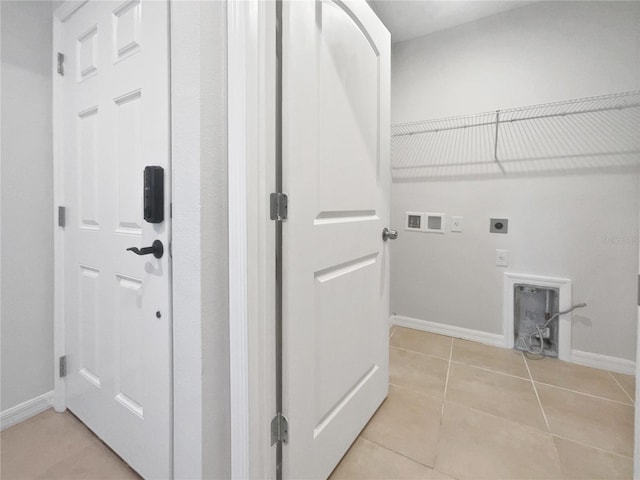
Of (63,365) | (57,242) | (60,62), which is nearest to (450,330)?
(63,365)

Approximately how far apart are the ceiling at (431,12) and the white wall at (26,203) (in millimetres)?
2020

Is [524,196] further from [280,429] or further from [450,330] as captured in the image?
[280,429]

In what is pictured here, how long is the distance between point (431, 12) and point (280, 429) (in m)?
2.71

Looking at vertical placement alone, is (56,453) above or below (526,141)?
below

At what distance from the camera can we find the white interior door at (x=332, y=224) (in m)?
0.88

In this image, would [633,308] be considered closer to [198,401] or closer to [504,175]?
[504,175]

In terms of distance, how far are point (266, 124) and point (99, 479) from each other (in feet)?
4.81

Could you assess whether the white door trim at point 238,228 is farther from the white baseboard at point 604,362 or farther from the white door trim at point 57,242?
the white baseboard at point 604,362

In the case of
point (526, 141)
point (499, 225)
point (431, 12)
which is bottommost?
point (499, 225)

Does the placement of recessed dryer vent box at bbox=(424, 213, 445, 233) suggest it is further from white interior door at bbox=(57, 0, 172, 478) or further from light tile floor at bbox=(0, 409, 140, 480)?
light tile floor at bbox=(0, 409, 140, 480)

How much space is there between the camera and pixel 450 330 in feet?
7.53

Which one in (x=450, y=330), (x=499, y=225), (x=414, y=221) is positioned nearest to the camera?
(x=499, y=225)

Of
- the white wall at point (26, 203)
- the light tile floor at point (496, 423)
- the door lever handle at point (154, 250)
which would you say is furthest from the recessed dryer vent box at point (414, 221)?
the white wall at point (26, 203)

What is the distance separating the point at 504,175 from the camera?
2.05 metres
